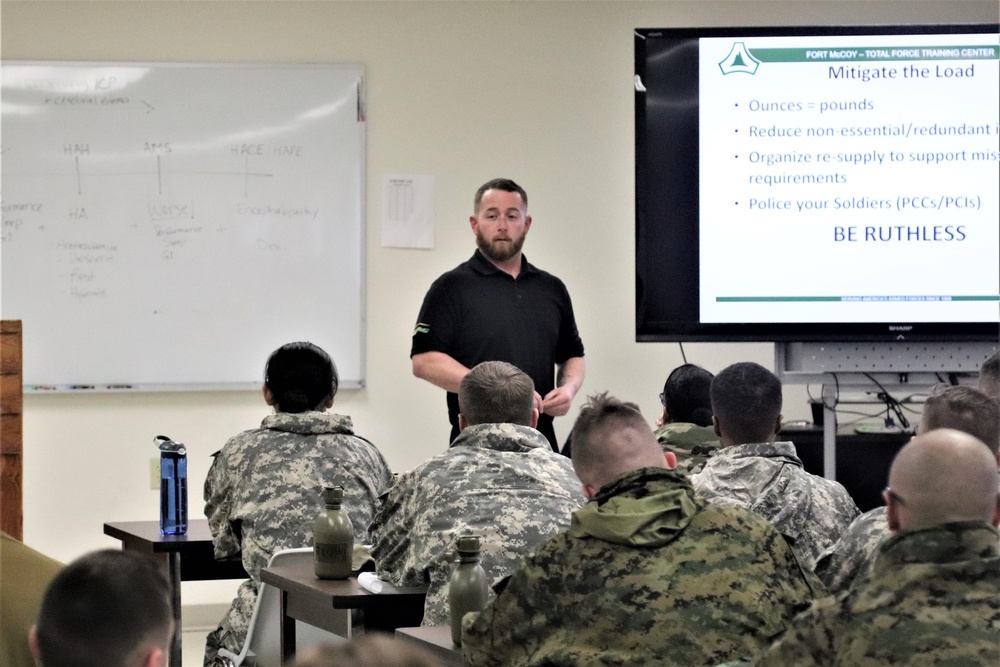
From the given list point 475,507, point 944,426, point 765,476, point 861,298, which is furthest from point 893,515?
point 861,298

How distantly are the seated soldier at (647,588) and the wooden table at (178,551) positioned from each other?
66.0 inches

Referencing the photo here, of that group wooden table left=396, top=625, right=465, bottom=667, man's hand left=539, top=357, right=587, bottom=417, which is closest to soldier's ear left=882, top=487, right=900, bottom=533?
wooden table left=396, top=625, right=465, bottom=667

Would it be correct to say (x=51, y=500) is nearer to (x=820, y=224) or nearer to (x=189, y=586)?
(x=189, y=586)

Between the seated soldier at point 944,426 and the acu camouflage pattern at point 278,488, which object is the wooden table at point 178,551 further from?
the seated soldier at point 944,426

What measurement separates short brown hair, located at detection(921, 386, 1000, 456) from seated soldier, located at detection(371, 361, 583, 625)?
829mm

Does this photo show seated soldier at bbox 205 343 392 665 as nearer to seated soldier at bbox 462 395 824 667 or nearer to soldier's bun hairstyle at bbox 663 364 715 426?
soldier's bun hairstyle at bbox 663 364 715 426

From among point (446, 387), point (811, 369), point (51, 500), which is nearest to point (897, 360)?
point (811, 369)

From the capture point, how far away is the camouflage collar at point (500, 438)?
300 centimetres

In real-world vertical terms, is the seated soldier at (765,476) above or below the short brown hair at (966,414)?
below

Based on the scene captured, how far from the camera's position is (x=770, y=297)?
187 inches

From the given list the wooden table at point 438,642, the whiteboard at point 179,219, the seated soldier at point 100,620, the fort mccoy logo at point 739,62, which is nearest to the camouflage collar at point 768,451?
the wooden table at point 438,642

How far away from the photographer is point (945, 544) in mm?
1727

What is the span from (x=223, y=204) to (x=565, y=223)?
1623 millimetres

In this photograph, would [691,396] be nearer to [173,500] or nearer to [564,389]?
[564,389]
